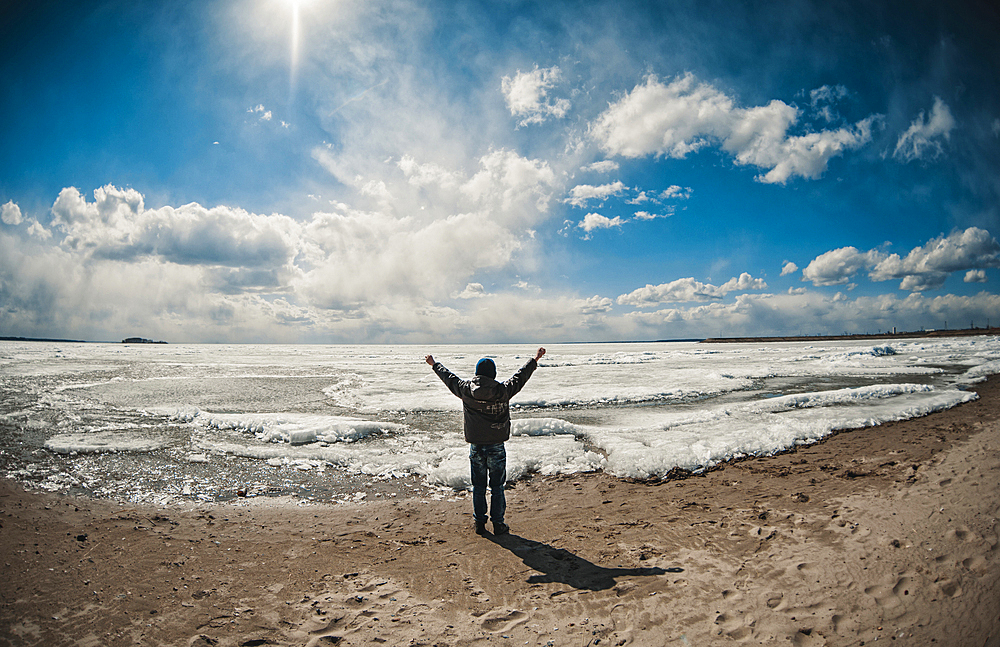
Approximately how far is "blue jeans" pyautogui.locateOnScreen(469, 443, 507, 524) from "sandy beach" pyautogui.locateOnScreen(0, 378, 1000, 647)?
1.01 ft

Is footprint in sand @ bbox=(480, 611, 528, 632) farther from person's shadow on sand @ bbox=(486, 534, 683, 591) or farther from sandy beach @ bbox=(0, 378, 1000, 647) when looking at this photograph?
person's shadow on sand @ bbox=(486, 534, 683, 591)

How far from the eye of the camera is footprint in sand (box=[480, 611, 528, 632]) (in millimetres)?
3240

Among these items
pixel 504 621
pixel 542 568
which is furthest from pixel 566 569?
pixel 504 621

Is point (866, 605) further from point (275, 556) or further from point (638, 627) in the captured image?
point (275, 556)

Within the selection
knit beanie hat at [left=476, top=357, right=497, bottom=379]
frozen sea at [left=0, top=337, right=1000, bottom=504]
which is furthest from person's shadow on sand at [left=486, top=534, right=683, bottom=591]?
frozen sea at [left=0, top=337, right=1000, bottom=504]

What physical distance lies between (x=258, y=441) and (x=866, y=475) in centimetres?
1122

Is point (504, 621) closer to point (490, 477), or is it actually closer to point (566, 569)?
point (566, 569)

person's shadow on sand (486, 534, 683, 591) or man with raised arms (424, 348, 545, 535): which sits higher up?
man with raised arms (424, 348, 545, 535)

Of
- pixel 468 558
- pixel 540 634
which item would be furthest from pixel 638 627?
pixel 468 558

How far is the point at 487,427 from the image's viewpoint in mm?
4754

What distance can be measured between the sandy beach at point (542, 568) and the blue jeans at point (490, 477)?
309 mm

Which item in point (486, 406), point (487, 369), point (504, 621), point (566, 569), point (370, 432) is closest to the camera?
point (504, 621)

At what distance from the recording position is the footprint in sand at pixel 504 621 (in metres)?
3.24

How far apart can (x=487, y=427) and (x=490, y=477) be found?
63cm
